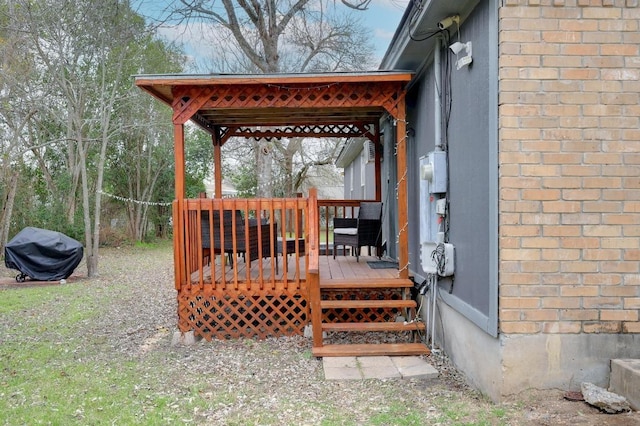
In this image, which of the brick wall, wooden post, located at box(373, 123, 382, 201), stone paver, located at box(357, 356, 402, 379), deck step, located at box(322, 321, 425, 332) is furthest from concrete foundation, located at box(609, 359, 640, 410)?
wooden post, located at box(373, 123, 382, 201)

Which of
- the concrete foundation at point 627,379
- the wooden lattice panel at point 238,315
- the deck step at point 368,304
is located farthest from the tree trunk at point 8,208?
the concrete foundation at point 627,379

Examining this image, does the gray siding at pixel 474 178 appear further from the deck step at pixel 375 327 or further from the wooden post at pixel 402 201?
the wooden post at pixel 402 201

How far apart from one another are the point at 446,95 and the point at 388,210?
11.0 ft

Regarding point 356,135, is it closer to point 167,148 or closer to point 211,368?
point 211,368

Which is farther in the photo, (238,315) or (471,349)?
(238,315)

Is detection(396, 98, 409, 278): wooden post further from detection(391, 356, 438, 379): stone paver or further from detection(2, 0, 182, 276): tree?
detection(2, 0, 182, 276): tree

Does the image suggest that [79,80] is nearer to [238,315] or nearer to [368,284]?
[238,315]

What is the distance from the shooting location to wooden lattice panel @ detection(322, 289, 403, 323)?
5340 mm

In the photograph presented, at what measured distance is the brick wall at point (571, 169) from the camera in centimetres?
320

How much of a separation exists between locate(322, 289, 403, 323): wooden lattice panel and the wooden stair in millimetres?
16

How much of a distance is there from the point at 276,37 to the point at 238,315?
37.4 feet

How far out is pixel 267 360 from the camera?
178 inches

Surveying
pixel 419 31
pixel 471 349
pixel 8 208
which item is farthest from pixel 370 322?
pixel 8 208

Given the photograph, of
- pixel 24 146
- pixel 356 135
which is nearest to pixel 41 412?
pixel 356 135
